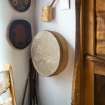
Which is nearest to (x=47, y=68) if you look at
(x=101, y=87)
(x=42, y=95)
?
(x=42, y=95)

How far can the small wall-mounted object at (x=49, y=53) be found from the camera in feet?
7.43

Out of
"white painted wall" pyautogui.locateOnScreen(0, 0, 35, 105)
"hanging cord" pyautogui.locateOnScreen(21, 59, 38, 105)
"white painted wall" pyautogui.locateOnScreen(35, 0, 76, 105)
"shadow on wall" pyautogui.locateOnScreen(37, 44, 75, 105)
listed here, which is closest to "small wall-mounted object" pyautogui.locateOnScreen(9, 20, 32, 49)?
"white painted wall" pyautogui.locateOnScreen(0, 0, 35, 105)

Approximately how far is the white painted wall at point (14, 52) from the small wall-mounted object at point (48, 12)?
25 cm

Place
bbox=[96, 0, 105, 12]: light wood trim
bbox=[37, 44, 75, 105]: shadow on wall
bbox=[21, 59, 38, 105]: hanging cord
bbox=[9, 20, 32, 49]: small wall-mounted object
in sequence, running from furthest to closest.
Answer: bbox=[21, 59, 38, 105]: hanging cord, bbox=[9, 20, 32, 49]: small wall-mounted object, bbox=[37, 44, 75, 105]: shadow on wall, bbox=[96, 0, 105, 12]: light wood trim

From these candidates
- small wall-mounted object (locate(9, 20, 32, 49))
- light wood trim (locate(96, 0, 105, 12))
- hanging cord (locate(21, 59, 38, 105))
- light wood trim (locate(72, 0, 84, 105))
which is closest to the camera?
light wood trim (locate(96, 0, 105, 12))

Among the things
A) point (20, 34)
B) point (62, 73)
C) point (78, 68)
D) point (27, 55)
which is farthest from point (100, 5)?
point (27, 55)

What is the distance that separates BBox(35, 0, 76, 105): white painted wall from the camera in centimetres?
230

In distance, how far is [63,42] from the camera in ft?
7.54

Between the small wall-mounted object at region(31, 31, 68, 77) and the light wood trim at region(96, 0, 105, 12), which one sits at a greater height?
the light wood trim at region(96, 0, 105, 12)

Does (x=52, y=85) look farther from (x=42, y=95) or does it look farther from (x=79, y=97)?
(x=79, y=97)

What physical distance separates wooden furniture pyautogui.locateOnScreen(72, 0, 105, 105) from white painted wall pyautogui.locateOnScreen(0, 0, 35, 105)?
790 mm

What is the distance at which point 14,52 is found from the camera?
2520mm

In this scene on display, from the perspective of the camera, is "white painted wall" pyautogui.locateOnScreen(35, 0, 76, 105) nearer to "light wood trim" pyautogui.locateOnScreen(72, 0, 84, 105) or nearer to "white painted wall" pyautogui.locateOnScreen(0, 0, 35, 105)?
"white painted wall" pyautogui.locateOnScreen(0, 0, 35, 105)

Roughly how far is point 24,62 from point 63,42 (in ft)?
1.77
